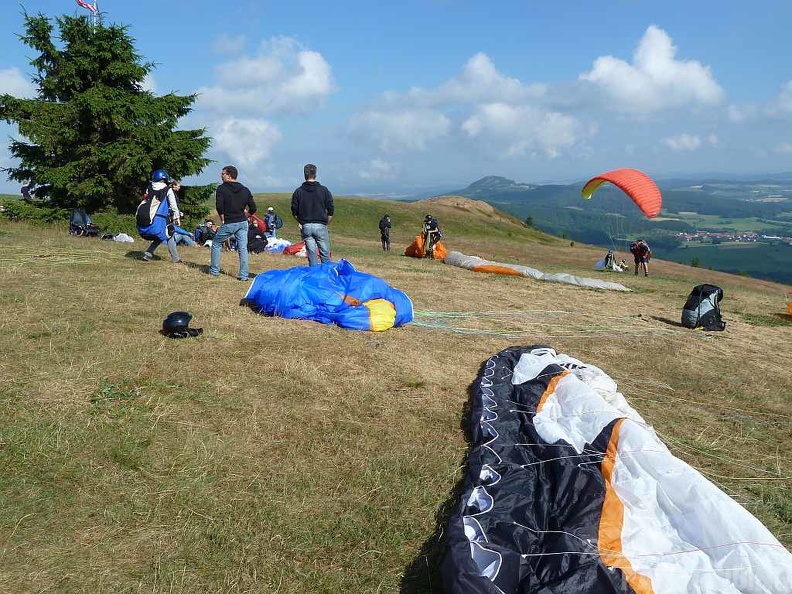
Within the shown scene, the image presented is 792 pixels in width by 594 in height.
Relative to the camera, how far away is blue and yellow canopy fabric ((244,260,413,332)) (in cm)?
709

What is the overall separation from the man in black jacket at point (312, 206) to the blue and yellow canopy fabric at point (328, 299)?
3.24 feet

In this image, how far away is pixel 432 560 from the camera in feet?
10.1

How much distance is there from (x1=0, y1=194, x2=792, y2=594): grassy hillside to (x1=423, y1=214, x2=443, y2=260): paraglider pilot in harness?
10.9m

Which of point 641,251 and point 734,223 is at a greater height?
point 734,223

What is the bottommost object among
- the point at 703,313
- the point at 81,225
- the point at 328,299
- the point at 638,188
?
the point at 703,313

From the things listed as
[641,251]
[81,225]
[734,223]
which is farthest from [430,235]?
[734,223]

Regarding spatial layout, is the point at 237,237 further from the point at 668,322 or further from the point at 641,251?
the point at 641,251

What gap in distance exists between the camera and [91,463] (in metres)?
3.63

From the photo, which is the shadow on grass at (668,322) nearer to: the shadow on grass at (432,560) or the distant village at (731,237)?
the shadow on grass at (432,560)

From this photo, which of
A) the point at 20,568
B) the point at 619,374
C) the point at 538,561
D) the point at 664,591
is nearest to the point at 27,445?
the point at 20,568

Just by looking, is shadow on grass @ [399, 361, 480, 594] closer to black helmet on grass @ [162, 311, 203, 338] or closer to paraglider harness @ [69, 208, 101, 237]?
black helmet on grass @ [162, 311, 203, 338]

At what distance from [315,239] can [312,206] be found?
61 centimetres

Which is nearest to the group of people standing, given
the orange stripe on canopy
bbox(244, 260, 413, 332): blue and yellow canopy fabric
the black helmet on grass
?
bbox(244, 260, 413, 332): blue and yellow canopy fabric

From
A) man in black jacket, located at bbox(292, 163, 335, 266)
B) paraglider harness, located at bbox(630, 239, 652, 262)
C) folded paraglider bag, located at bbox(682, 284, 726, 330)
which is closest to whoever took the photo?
man in black jacket, located at bbox(292, 163, 335, 266)
